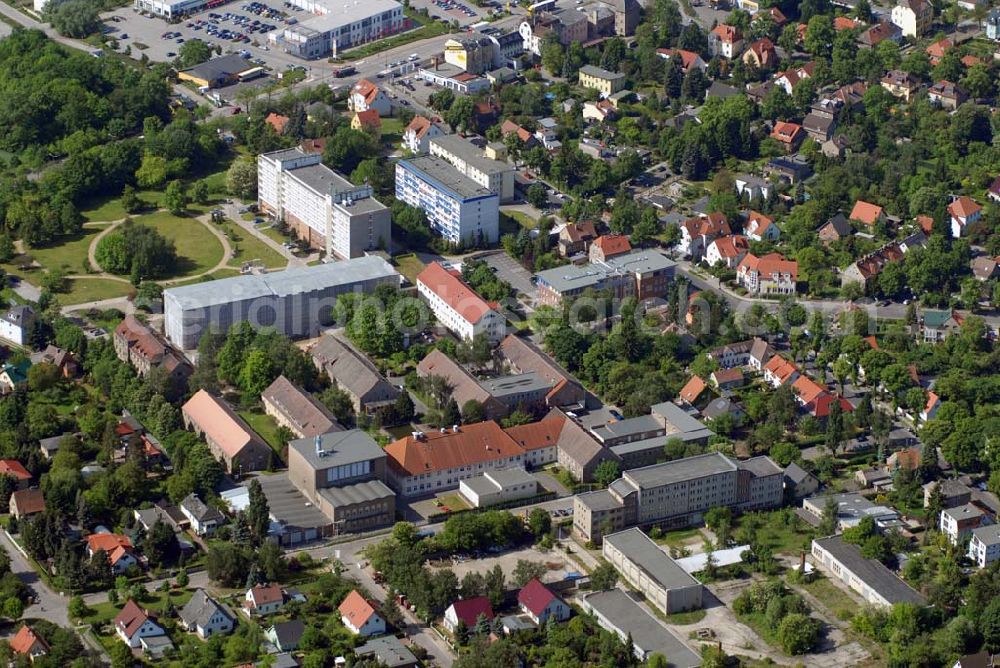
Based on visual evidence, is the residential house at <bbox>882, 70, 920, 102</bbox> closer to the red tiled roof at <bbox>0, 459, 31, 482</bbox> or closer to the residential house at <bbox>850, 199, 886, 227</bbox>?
the residential house at <bbox>850, 199, 886, 227</bbox>

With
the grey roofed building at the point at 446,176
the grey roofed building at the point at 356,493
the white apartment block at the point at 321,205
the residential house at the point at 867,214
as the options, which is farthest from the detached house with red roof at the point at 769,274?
the grey roofed building at the point at 356,493

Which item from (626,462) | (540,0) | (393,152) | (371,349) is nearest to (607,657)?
(626,462)

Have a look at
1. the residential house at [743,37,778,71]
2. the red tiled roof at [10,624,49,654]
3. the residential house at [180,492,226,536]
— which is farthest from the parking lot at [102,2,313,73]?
the red tiled roof at [10,624,49,654]

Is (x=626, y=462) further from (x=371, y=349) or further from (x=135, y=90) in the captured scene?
(x=135, y=90)

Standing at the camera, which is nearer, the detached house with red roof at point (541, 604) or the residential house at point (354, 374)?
the detached house with red roof at point (541, 604)

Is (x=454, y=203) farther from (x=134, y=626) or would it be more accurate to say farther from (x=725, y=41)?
(x=134, y=626)

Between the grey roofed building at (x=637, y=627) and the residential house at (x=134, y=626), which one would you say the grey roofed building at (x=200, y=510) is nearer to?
the residential house at (x=134, y=626)

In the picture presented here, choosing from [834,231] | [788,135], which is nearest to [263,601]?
[834,231]
